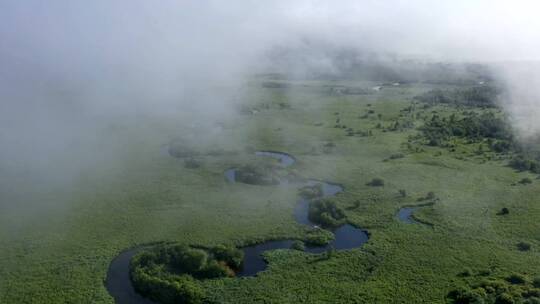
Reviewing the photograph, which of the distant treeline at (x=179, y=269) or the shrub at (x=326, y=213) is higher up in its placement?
the shrub at (x=326, y=213)

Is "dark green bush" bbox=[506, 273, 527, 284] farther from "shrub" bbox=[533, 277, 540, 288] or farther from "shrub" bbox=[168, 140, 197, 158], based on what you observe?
"shrub" bbox=[168, 140, 197, 158]

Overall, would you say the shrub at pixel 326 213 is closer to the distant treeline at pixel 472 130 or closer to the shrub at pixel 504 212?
the shrub at pixel 504 212

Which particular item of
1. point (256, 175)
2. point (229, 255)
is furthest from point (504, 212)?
point (229, 255)

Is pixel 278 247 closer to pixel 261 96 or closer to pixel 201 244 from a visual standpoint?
pixel 201 244

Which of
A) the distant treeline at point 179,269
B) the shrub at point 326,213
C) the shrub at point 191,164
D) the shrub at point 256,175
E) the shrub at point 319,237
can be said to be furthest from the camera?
the shrub at point 191,164

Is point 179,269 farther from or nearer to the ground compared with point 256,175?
nearer to the ground

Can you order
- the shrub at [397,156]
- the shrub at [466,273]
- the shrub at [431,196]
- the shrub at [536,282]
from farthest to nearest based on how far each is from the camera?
1. the shrub at [397,156]
2. the shrub at [431,196]
3. the shrub at [466,273]
4. the shrub at [536,282]

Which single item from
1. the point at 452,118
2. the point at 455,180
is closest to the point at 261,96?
the point at 452,118

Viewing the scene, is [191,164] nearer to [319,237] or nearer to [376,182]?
[376,182]

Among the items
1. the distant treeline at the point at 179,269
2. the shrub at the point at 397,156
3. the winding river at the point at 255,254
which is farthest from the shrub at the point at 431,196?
the distant treeline at the point at 179,269
